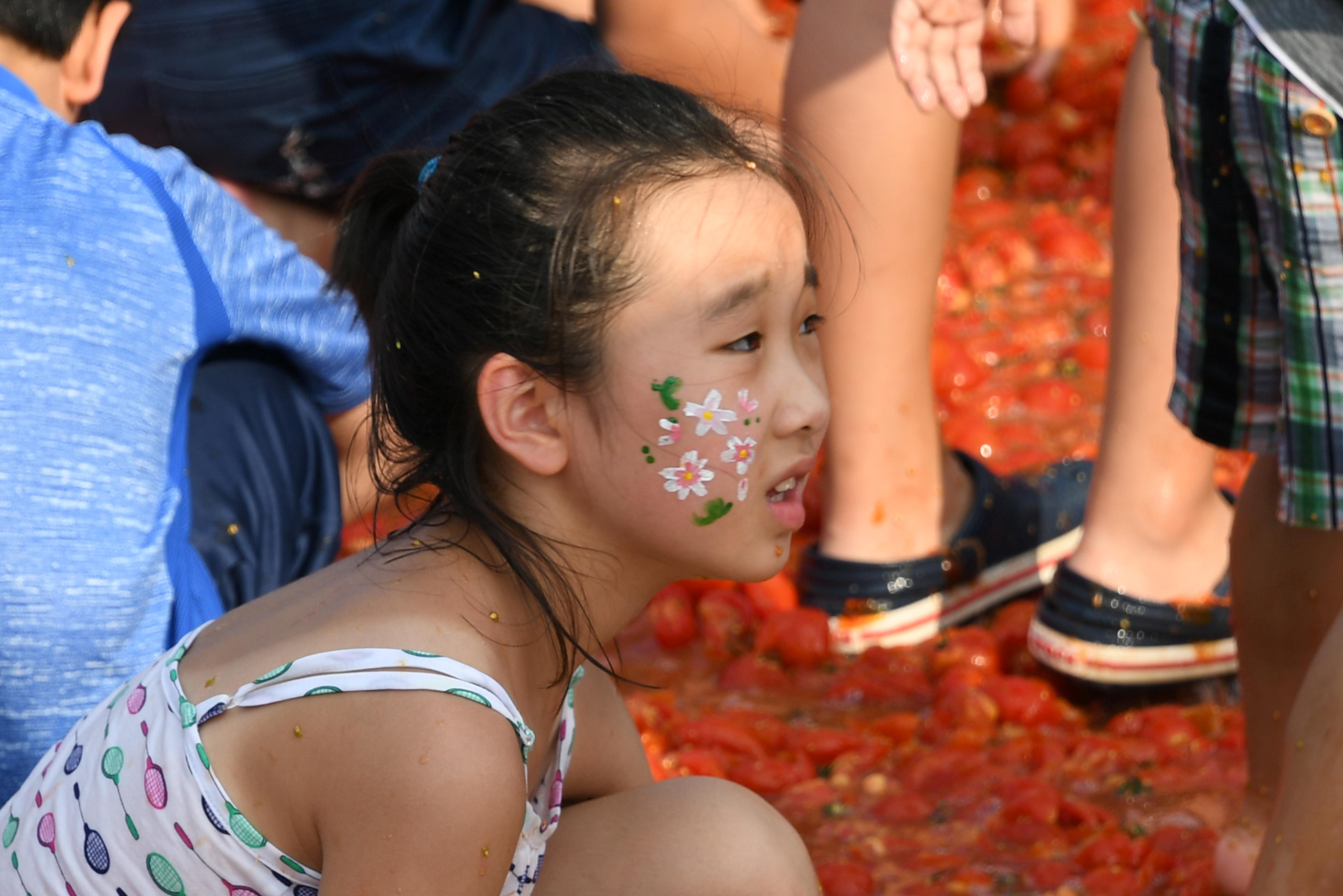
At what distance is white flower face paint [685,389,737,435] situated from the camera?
4.15 ft

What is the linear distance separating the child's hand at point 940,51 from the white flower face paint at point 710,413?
1.72 ft

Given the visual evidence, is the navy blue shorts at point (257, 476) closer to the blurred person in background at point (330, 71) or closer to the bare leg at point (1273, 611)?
the blurred person in background at point (330, 71)

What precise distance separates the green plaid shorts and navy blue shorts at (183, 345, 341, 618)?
1.17 meters

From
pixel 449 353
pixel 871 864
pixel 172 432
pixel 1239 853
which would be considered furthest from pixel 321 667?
pixel 1239 853

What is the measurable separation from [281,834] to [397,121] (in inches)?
73.4

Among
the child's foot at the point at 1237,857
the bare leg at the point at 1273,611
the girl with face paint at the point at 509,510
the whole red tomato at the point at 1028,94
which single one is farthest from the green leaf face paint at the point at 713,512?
the whole red tomato at the point at 1028,94

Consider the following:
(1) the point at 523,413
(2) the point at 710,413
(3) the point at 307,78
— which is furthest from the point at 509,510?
(3) the point at 307,78

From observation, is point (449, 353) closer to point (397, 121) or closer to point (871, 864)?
point (871, 864)

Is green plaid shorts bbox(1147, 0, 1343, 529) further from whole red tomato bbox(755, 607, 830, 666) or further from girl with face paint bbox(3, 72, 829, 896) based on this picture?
whole red tomato bbox(755, 607, 830, 666)

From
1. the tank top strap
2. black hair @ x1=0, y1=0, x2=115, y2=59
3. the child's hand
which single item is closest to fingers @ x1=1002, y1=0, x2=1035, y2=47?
the child's hand

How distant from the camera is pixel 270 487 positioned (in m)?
2.00

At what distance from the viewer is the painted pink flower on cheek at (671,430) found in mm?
1268

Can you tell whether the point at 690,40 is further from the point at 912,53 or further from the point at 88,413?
the point at 88,413

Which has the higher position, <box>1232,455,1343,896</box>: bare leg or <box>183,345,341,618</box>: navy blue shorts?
<box>1232,455,1343,896</box>: bare leg
